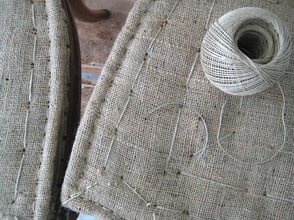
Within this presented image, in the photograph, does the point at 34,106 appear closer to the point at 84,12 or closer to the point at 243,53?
the point at 243,53

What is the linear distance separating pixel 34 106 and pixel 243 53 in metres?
0.28

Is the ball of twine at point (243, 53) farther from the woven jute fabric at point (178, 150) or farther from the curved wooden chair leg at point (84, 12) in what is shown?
the curved wooden chair leg at point (84, 12)

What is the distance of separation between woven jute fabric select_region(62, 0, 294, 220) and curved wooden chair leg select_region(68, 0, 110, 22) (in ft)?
1.48

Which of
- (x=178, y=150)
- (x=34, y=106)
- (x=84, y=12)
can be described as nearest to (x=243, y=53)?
(x=178, y=150)

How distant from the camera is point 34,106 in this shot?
0.51 metres

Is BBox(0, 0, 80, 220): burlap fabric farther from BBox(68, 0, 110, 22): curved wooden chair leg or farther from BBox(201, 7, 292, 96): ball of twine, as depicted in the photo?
BBox(68, 0, 110, 22): curved wooden chair leg

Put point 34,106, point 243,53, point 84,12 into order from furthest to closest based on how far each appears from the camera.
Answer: point 84,12, point 34,106, point 243,53

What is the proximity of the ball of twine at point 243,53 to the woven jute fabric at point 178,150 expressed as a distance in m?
0.06

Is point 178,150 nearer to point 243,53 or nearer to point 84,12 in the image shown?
point 243,53

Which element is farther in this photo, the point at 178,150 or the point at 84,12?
the point at 84,12

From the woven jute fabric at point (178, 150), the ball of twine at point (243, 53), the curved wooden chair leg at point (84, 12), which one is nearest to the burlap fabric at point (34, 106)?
the woven jute fabric at point (178, 150)

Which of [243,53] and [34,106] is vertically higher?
[243,53]

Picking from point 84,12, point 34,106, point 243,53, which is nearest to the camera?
point 243,53

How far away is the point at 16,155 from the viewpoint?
1.66 feet
